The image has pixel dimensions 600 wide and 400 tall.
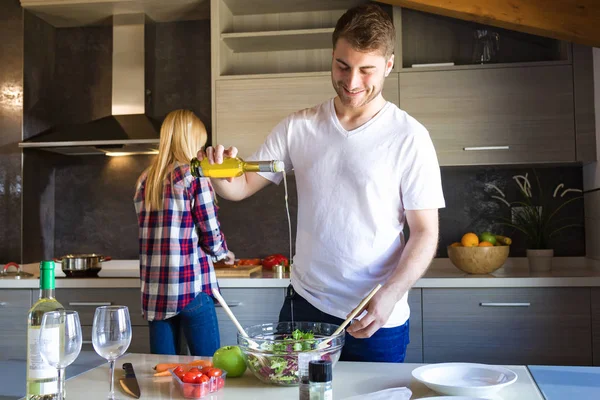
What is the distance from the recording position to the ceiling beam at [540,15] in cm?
278

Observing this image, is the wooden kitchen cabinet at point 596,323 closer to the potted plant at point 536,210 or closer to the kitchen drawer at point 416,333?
the potted plant at point 536,210

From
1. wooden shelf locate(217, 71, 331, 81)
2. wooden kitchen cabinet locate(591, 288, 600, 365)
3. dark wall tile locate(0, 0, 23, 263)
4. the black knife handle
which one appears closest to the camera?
the black knife handle

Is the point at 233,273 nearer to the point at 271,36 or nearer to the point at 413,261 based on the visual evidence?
the point at 271,36

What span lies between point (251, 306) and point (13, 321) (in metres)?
1.20

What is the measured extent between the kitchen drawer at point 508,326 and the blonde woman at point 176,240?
1.02 m

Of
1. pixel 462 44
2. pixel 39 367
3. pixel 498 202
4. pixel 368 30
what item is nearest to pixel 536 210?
pixel 498 202

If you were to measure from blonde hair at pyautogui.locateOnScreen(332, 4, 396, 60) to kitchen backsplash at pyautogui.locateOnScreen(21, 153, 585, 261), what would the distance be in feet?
6.15

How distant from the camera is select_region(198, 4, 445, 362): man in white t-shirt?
65.8 inches

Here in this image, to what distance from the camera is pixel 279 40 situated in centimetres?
340

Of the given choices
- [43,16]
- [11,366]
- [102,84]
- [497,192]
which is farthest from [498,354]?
[43,16]

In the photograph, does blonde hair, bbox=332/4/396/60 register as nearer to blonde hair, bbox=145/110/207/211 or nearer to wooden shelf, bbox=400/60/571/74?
blonde hair, bbox=145/110/207/211

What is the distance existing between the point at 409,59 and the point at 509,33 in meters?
0.54

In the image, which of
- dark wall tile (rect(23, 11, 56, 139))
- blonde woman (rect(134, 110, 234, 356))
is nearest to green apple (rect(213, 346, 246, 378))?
blonde woman (rect(134, 110, 234, 356))

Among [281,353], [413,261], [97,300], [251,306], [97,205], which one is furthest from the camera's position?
[97,205]
